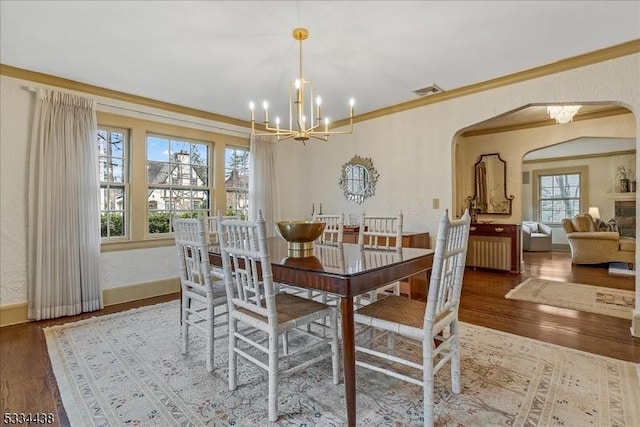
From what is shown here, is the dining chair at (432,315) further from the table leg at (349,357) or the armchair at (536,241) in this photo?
the armchair at (536,241)

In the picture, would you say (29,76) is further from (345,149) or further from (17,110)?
(345,149)

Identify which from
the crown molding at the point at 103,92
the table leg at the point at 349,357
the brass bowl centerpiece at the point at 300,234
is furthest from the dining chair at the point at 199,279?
the crown molding at the point at 103,92

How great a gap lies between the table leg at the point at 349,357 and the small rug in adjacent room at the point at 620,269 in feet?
18.0

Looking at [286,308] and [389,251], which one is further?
[389,251]

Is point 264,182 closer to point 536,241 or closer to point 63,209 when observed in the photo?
point 63,209

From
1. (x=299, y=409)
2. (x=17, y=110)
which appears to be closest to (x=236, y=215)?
(x=17, y=110)

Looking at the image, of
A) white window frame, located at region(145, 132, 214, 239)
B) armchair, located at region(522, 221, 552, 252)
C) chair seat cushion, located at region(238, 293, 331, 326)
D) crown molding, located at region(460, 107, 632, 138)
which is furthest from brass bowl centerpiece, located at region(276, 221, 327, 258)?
armchair, located at region(522, 221, 552, 252)

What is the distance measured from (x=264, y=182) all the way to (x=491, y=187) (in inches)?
161

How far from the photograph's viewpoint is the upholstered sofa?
5.27m

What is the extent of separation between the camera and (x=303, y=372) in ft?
6.87

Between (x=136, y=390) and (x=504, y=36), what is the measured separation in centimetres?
365

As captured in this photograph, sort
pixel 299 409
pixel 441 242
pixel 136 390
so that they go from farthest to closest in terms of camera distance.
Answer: pixel 136 390 < pixel 299 409 < pixel 441 242

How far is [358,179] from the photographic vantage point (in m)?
4.88

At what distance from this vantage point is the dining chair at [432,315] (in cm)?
153
